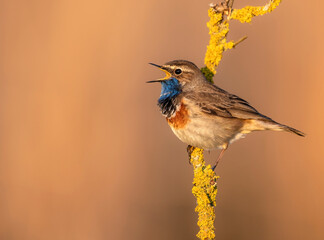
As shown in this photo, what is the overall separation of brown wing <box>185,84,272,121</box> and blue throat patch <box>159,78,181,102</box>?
153 mm

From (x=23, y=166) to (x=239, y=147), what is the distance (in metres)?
3.39

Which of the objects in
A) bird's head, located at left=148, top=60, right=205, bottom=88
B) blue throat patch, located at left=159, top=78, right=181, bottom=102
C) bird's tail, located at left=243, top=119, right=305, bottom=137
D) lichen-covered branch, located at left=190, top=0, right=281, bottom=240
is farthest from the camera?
blue throat patch, located at left=159, top=78, right=181, bottom=102

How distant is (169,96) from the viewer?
6.24 metres

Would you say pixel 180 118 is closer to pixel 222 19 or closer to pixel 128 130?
pixel 222 19

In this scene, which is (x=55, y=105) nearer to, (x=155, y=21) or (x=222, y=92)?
(x=155, y=21)

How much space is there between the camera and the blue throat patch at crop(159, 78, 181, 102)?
6254 mm

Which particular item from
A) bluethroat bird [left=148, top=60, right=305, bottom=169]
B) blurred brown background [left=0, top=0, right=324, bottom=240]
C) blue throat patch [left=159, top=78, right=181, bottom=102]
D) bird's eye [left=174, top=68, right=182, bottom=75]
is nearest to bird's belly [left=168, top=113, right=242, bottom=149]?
bluethroat bird [left=148, top=60, right=305, bottom=169]

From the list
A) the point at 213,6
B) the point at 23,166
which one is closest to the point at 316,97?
the point at 213,6

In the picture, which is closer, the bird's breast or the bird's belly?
the bird's belly

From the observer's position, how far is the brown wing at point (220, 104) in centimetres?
618

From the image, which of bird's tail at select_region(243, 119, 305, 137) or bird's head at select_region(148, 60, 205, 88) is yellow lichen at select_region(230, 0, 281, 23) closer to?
bird's head at select_region(148, 60, 205, 88)

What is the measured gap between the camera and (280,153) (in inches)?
330

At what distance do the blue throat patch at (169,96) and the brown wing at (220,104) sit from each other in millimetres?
148

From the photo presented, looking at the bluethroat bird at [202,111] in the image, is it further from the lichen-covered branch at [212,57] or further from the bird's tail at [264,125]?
the lichen-covered branch at [212,57]
